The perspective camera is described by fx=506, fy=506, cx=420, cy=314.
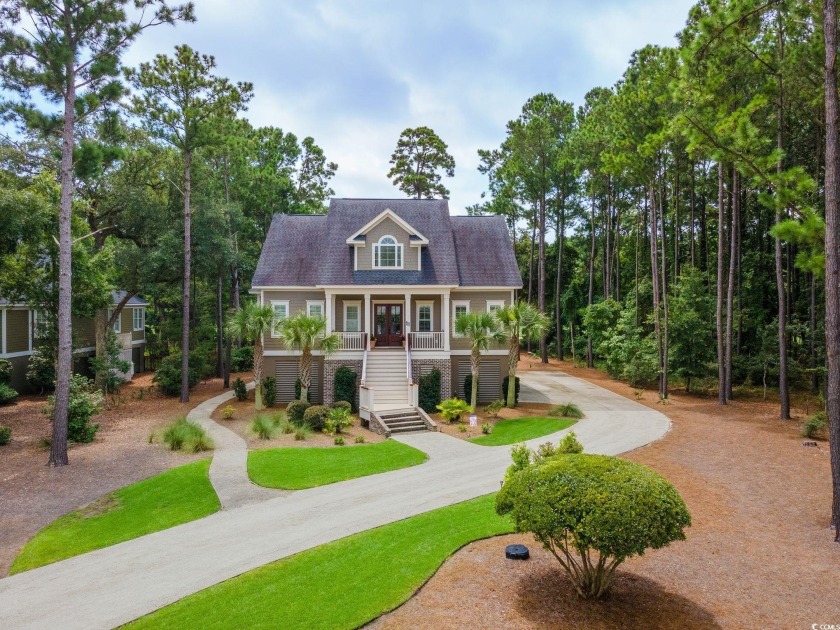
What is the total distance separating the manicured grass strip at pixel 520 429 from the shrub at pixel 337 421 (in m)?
4.95

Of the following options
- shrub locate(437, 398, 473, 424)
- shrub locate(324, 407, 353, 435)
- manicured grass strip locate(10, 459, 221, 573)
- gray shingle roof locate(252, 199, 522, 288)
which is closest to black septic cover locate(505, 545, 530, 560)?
manicured grass strip locate(10, 459, 221, 573)

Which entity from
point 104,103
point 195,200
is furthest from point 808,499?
point 195,200

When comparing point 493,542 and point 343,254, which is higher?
point 343,254

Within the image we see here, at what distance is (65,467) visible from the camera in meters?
14.2

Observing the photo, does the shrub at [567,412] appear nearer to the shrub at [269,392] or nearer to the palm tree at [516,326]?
the palm tree at [516,326]

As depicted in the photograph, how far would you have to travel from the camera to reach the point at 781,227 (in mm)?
10336

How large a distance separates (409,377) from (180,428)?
899 centimetres

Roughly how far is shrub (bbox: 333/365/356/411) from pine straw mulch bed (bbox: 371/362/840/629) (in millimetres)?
13166

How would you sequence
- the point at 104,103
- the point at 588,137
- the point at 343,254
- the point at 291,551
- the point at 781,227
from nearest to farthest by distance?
the point at 291,551
the point at 781,227
the point at 104,103
the point at 343,254
the point at 588,137

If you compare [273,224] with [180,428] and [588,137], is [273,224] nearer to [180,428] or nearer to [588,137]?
[180,428]

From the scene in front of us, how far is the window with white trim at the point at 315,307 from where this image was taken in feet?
81.8

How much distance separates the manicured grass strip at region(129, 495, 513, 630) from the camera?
6.82 m

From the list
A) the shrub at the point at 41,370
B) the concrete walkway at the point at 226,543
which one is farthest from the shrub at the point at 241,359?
the concrete walkway at the point at 226,543

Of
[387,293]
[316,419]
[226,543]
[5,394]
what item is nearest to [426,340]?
[387,293]
